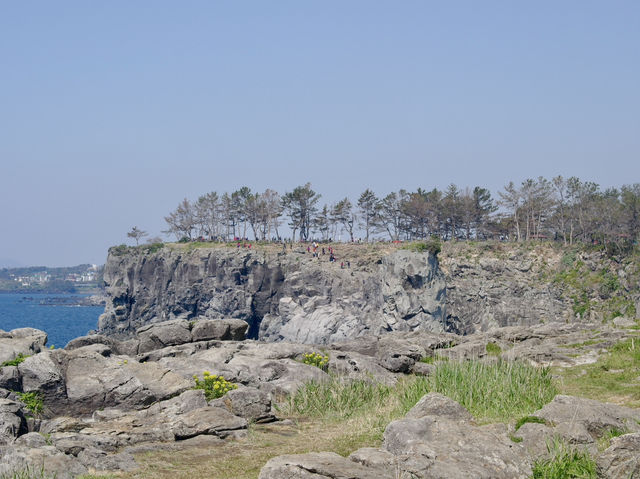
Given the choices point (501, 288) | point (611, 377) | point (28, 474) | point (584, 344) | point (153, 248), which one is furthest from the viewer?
point (153, 248)

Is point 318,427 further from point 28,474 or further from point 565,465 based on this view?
point 28,474

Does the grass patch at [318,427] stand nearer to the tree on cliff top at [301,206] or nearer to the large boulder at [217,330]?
the large boulder at [217,330]

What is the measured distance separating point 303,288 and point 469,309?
28.2m

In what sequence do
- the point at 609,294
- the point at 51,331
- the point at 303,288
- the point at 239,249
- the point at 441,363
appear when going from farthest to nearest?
the point at 51,331
the point at 239,249
the point at 303,288
the point at 609,294
the point at 441,363

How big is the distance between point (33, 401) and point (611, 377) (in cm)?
1680

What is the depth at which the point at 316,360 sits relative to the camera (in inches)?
909

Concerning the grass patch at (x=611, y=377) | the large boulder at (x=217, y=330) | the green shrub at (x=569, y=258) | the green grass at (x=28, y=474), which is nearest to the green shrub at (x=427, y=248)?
the green shrub at (x=569, y=258)

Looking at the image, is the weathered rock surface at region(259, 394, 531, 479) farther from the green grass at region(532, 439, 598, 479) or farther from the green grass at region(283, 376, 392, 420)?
the green grass at region(283, 376, 392, 420)

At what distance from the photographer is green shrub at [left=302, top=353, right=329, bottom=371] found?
75.7ft

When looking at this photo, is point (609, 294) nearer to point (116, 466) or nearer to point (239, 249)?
point (239, 249)

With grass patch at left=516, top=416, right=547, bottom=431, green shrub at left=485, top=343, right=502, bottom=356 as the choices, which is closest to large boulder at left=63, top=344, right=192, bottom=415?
grass patch at left=516, top=416, right=547, bottom=431

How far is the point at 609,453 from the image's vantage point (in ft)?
32.0

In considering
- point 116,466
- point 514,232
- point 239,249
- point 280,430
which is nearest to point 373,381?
point 280,430

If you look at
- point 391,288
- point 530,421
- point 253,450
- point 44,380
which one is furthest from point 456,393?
point 391,288
